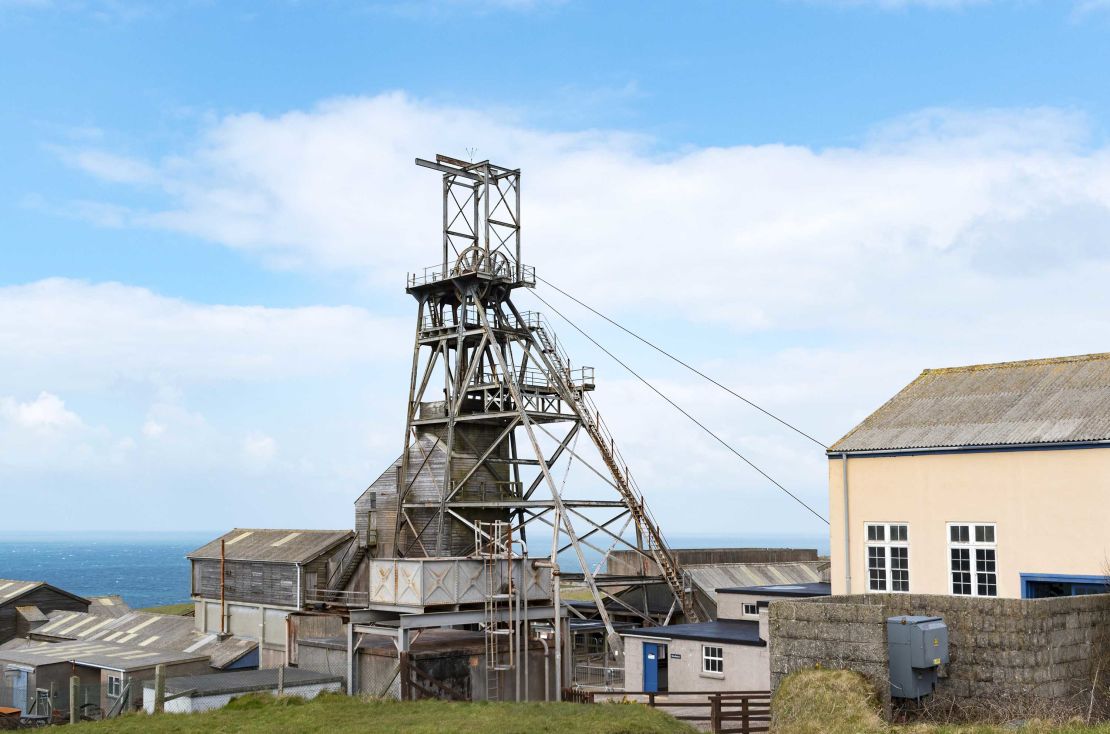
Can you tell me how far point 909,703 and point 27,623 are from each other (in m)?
48.9

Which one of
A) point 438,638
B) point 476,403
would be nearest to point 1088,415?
point 438,638

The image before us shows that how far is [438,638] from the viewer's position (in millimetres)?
38844

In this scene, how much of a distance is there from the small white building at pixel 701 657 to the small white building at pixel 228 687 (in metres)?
9.52

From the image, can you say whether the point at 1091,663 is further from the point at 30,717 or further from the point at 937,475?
the point at 30,717

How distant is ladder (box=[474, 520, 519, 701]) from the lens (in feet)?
117

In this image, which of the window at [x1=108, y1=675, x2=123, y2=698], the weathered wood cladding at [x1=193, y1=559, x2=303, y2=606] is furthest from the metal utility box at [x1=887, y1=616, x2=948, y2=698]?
the weathered wood cladding at [x1=193, y1=559, x2=303, y2=606]

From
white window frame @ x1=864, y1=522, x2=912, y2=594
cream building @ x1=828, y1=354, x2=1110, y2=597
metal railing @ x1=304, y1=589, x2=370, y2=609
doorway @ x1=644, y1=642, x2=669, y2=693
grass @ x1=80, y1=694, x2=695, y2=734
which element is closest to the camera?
grass @ x1=80, y1=694, x2=695, y2=734

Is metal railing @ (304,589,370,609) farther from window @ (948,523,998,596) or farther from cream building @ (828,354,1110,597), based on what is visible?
window @ (948,523,998,596)

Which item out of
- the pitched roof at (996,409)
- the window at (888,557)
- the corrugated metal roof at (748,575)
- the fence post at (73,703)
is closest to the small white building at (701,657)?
the window at (888,557)

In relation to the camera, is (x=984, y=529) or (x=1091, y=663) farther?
(x=984, y=529)

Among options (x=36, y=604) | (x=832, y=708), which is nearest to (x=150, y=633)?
(x=36, y=604)

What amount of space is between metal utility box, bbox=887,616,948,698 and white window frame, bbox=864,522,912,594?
25.6 ft

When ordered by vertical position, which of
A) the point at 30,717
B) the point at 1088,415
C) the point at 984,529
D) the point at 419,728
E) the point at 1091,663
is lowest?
the point at 30,717

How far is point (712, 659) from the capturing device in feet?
100
